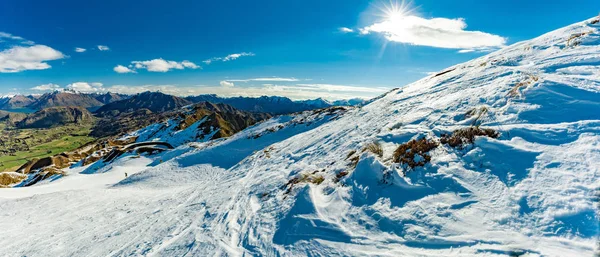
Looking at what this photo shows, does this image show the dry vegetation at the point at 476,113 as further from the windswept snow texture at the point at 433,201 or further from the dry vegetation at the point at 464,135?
the dry vegetation at the point at 464,135

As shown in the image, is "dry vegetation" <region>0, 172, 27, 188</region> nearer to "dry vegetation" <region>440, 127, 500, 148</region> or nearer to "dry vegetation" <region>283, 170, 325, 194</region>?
"dry vegetation" <region>283, 170, 325, 194</region>

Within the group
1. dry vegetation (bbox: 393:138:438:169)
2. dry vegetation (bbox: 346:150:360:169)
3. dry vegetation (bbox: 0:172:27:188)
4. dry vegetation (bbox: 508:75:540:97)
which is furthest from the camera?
dry vegetation (bbox: 0:172:27:188)

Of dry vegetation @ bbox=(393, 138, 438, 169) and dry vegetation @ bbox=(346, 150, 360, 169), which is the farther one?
dry vegetation @ bbox=(346, 150, 360, 169)

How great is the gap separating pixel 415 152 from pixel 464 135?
1.82 metres

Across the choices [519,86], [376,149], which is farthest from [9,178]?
[519,86]

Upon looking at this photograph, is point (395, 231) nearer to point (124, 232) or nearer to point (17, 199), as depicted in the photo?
point (124, 232)

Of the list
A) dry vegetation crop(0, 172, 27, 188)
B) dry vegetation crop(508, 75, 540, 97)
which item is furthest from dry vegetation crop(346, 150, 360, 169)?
dry vegetation crop(0, 172, 27, 188)

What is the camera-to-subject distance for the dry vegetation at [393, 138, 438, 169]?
8867 millimetres

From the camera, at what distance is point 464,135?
9.22 meters

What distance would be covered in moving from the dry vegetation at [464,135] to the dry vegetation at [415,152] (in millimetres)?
486

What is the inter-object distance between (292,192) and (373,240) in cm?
482

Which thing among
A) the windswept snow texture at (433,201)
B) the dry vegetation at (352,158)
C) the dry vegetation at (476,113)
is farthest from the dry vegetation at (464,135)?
the dry vegetation at (352,158)

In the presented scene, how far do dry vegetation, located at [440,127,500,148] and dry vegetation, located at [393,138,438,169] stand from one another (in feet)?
1.60

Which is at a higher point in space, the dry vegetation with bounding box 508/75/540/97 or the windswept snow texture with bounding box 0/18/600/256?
the dry vegetation with bounding box 508/75/540/97
